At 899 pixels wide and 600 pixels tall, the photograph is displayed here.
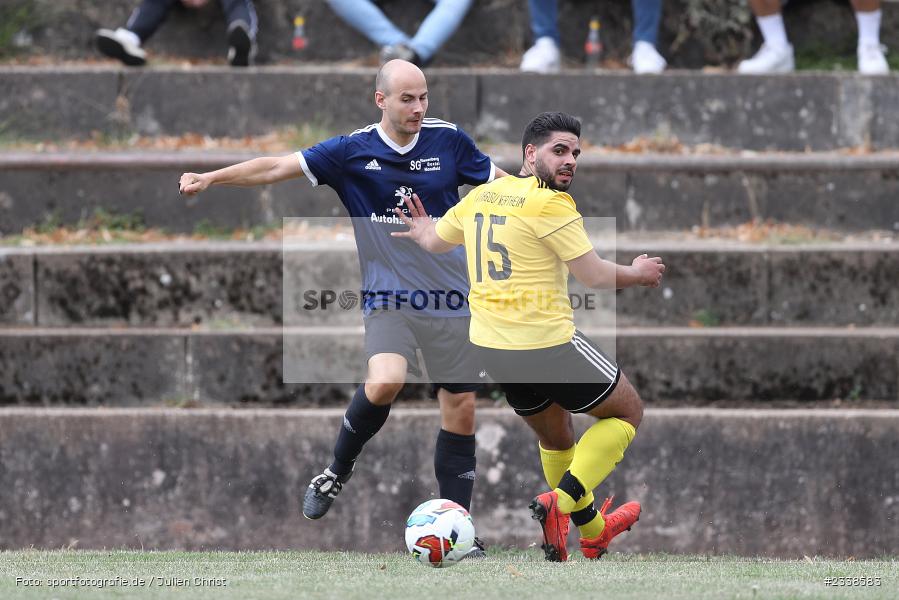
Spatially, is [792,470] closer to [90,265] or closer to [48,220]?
[90,265]

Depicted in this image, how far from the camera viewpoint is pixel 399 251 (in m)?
6.19

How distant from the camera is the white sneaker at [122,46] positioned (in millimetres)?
9391

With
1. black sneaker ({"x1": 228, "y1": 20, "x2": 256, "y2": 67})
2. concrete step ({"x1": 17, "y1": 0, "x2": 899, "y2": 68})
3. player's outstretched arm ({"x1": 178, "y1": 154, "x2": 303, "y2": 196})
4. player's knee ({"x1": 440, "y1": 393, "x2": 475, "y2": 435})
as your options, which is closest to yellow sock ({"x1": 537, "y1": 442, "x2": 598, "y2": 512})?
player's knee ({"x1": 440, "y1": 393, "x2": 475, "y2": 435})

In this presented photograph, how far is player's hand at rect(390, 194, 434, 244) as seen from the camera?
600 cm

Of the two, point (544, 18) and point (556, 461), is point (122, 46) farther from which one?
point (556, 461)

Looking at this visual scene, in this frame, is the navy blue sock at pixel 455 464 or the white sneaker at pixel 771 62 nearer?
the navy blue sock at pixel 455 464

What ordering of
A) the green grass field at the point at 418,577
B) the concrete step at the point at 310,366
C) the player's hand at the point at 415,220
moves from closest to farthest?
the green grass field at the point at 418,577 → the player's hand at the point at 415,220 → the concrete step at the point at 310,366

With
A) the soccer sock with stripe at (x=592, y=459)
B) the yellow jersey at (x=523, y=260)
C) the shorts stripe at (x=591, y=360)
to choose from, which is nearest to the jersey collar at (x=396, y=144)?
the yellow jersey at (x=523, y=260)

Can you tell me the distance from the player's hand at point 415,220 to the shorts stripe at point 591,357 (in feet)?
2.98

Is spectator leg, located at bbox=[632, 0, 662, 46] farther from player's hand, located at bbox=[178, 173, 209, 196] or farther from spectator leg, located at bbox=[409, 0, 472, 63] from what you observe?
player's hand, located at bbox=[178, 173, 209, 196]

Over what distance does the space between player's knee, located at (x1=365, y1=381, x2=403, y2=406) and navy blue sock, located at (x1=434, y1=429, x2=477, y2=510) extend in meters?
0.47

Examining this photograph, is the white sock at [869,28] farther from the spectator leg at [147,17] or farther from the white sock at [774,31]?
the spectator leg at [147,17]

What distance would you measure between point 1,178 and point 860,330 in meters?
5.62

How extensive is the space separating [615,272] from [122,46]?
5362 millimetres
